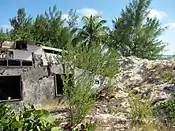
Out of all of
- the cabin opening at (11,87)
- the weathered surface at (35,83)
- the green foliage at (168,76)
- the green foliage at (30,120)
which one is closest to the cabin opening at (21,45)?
the cabin opening at (11,87)

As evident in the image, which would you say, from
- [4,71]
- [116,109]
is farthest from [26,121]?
[4,71]

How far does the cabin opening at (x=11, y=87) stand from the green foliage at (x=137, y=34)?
1980cm

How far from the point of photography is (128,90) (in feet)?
49.6

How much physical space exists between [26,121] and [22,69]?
12.2m

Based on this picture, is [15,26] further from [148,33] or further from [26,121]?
[26,121]

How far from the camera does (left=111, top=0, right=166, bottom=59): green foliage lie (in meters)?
34.4

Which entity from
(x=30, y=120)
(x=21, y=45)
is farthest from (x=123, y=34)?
(x=30, y=120)

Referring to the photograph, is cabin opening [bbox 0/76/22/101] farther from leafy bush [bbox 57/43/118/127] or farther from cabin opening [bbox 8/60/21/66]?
leafy bush [bbox 57/43/118/127]

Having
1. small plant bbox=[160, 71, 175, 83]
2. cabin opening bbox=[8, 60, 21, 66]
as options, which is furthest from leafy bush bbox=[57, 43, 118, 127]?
small plant bbox=[160, 71, 175, 83]

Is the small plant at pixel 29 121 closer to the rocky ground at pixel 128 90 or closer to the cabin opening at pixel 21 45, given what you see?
the rocky ground at pixel 128 90

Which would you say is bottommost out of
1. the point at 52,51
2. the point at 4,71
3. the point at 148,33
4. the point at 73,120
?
the point at 73,120

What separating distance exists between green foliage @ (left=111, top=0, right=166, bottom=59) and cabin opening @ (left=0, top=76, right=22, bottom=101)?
1980cm

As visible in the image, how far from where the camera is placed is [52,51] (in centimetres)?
2281

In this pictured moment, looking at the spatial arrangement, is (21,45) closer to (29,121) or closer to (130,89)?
(130,89)
